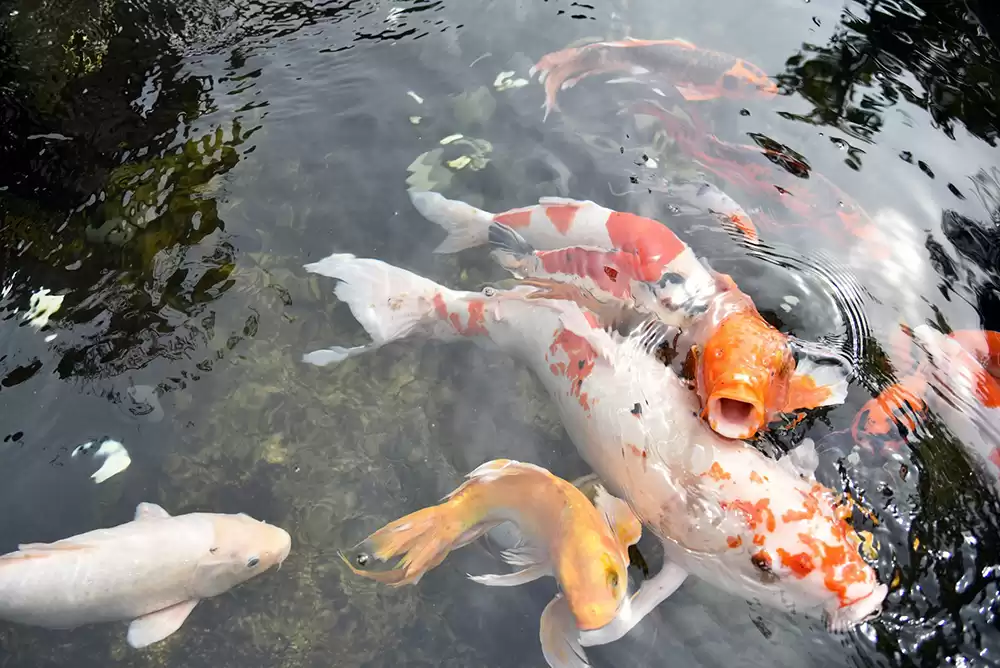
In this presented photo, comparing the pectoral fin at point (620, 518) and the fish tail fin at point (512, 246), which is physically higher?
the fish tail fin at point (512, 246)

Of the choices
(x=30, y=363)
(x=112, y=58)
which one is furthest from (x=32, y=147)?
(x=30, y=363)

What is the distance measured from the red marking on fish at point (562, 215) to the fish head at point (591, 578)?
1.90 metres

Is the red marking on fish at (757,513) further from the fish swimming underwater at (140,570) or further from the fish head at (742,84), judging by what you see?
the fish head at (742,84)

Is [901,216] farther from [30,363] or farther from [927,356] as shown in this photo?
[30,363]

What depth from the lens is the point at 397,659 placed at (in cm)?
332

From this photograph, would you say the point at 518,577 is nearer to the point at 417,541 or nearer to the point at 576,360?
the point at 417,541

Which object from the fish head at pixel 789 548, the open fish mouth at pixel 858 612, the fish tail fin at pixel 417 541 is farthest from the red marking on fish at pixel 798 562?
the fish tail fin at pixel 417 541

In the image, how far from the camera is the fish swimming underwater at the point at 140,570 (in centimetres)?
318

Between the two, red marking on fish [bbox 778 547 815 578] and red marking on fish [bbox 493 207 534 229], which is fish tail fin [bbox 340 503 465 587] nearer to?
red marking on fish [bbox 778 547 815 578]

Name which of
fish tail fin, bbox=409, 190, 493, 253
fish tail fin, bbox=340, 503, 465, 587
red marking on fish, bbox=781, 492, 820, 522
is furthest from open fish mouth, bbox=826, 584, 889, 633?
fish tail fin, bbox=409, 190, 493, 253

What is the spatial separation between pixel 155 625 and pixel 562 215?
301 centimetres

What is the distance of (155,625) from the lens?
333cm

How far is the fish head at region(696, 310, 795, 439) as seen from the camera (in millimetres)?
3016

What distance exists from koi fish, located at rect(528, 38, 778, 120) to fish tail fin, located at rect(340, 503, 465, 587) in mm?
3151
